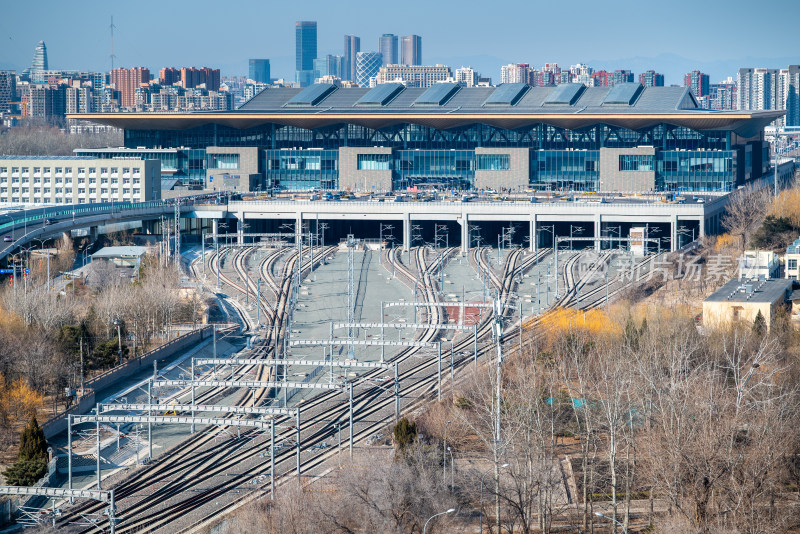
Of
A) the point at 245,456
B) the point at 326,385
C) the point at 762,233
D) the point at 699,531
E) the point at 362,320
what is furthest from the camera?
the point at 762,233

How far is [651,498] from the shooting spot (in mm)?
29281

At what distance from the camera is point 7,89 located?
7525 inches

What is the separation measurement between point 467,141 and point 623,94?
10261mm

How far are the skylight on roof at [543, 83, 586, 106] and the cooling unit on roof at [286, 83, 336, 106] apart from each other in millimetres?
15273

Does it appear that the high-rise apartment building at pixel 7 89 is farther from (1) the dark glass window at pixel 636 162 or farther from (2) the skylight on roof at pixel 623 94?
(1) the dark glass window at pixel 636 162

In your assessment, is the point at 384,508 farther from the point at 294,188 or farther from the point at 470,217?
the point at 294,188

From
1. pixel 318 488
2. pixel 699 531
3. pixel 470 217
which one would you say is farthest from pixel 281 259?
pixel 699 531

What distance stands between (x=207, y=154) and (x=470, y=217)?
23.2m

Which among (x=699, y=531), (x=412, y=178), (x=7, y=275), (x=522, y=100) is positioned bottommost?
(x=699, y=531)

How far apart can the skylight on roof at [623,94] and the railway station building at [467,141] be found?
0.08 metres

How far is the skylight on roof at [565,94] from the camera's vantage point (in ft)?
263

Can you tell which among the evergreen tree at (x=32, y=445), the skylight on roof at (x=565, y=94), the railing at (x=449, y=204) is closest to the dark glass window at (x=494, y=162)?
the skylight on roof at (x=565, y=94)

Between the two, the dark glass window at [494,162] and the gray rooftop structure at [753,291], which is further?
the dark glass window at [494,162]

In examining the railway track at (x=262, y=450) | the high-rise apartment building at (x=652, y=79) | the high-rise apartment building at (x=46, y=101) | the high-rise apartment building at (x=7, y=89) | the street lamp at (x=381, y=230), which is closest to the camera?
the railway track at (x=262, y=450)
